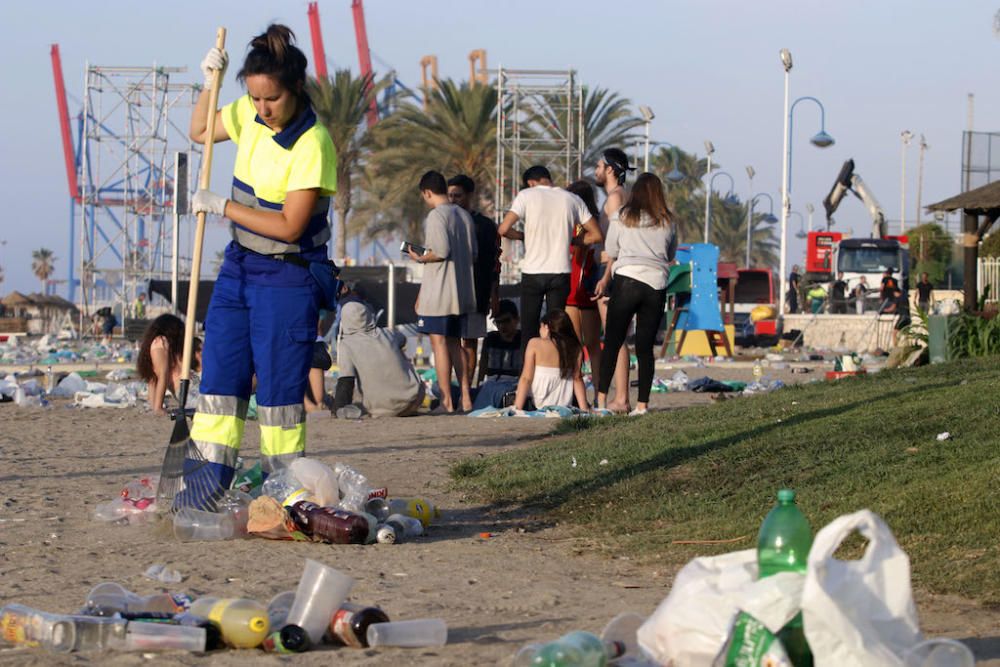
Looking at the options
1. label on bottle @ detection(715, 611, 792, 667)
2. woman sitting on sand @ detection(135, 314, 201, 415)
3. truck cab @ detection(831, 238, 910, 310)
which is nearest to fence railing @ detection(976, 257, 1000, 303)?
truck cab @ detection(831, 238, 910, 310)

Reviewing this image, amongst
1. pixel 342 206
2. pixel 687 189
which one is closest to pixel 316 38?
pixel 687 189

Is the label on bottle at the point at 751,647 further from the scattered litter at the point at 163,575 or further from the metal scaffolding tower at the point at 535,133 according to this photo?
the metal scaffolding tower at the point at 535,133

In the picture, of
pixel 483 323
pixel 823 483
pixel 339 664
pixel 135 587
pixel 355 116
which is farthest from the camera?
pixel 355 116

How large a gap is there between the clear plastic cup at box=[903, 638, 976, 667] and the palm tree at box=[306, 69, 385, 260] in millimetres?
38126

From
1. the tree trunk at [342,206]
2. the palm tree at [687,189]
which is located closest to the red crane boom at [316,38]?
→ the palm tree at [687,189]

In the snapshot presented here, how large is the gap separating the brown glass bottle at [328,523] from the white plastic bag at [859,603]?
2.72m

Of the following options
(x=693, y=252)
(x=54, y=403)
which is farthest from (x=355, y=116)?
(x=54, y=403)

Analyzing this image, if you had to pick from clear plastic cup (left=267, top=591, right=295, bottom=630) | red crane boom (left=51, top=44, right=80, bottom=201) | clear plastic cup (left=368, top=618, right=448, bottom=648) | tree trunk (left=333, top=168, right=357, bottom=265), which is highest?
red crane boom (left=51, top=44, right=80, bottom=201)

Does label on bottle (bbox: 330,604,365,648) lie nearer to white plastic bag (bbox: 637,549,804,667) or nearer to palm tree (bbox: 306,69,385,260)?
white plastic bag (bbox: 637,549,804,667)

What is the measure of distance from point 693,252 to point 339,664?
19.3m

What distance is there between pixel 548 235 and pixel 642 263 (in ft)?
3.67

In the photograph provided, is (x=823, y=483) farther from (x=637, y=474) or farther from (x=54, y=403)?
(x=54, y=403)

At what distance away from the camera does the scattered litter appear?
4.61 meters

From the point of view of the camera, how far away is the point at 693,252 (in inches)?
884
